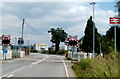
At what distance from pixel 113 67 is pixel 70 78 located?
659 centimetres

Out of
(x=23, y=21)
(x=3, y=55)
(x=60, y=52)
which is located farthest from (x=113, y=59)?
(x=60, y=52)

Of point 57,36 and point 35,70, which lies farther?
point 57,36

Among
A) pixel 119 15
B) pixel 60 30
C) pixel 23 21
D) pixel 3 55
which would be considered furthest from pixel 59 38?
pixel 119 15

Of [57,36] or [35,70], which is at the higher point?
[57,36]

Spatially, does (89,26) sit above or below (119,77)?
above

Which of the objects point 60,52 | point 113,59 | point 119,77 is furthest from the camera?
point 60,52

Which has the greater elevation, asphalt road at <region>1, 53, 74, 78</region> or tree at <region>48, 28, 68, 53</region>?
tree at <region>48, 28, 68, 53</region>

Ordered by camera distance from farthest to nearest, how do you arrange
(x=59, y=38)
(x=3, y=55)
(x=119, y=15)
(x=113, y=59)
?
(x=59, y=38)
(x=3, y=55)
(x=113, y=59)
(x=119, y=15)

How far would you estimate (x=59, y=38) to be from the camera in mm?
119750

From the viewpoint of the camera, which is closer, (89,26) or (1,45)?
(1,45)

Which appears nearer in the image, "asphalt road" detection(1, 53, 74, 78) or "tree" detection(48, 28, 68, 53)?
"asphalt road" detection(1, 53, 74, 78)

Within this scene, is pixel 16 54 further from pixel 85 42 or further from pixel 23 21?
pixel 85 42

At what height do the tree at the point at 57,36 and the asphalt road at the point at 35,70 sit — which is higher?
the tree at the point at 57,36

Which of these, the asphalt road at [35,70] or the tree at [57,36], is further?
the tree at [57,36]
